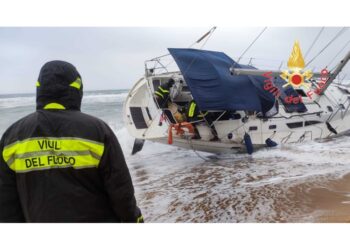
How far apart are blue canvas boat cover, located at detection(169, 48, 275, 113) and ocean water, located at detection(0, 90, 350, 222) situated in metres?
0.99

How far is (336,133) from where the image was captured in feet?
20.7

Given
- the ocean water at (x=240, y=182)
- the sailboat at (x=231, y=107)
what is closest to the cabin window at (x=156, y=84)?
the sailboat at (x=231, y=107)

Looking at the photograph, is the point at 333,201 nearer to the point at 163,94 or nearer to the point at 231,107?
the point at 231,107

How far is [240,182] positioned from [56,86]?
3.24 metres

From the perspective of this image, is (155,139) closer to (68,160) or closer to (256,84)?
(256,84)

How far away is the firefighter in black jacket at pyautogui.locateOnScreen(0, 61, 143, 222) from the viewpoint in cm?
112

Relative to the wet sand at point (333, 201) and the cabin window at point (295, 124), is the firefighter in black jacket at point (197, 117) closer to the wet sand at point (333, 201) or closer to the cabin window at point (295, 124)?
the cabin window at point (295, 124)

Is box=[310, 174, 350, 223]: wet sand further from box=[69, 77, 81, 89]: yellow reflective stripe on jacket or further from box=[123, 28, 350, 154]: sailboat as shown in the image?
box=[69, 77, 81, 89]: yellow reflective stripe on jacket

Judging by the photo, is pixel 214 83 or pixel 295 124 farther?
pixel 295 124

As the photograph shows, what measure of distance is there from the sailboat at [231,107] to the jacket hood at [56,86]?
358cm

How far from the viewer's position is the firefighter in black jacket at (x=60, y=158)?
112cm

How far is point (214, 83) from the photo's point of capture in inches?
198

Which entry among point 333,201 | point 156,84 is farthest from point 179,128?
point 333,201

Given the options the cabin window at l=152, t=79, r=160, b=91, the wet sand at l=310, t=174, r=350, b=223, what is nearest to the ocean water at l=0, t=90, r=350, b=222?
the wet sand at l=310, t=174, r=350, b=223
